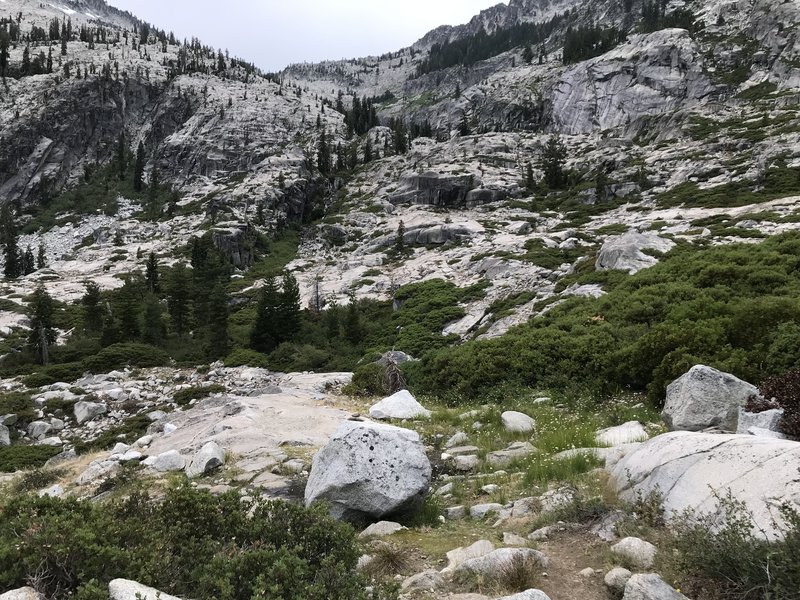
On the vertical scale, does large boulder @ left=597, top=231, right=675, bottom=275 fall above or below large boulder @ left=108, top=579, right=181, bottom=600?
above

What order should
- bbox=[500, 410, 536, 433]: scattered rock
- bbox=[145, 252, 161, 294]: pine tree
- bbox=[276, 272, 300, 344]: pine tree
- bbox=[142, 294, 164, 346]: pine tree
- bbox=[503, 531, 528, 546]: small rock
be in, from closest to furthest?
bbox=[503, 531, 528, 546]: small rock → bbox=[500, 410, 536, 433]: scattered rock → bbox=[276, 272, 300, 344]: pine tree → bbox=[142, 294, 164, 346]: pine tree → bbox=[145, 252, 161, 294]: pine tree

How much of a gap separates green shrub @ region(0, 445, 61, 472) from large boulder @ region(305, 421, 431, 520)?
14.2 metres

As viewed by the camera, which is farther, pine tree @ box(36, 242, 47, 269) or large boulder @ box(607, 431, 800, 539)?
pine tree @ box(36, 242, 47, 269)

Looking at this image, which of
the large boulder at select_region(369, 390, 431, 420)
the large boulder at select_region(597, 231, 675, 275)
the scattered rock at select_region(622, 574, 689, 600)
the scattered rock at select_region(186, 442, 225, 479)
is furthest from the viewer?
the large boulder at select_region(597, 231, 675, 275)

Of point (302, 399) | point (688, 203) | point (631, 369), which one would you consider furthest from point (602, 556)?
point (688, 203)

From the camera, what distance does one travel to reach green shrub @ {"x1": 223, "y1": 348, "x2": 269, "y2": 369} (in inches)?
1289

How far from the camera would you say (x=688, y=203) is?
5272cm

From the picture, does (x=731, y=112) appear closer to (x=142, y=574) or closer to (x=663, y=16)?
(x=663, y=16)

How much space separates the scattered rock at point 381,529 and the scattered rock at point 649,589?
3435 millimetres

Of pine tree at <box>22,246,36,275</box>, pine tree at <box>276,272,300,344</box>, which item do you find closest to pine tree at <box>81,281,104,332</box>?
pine tree at <box>276,272,300,344</box>

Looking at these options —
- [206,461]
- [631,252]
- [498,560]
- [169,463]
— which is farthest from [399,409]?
[631,252]

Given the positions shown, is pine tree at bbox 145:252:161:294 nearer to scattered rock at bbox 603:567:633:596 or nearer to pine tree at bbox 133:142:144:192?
scattered rock at bbox 603:567:633:596

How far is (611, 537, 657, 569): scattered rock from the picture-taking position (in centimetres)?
451

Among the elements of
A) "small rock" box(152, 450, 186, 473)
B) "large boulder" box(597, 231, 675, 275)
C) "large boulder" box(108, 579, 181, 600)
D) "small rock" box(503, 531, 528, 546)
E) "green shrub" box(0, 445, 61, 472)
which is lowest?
"green shrub" box(0, 445, 61, 472)
